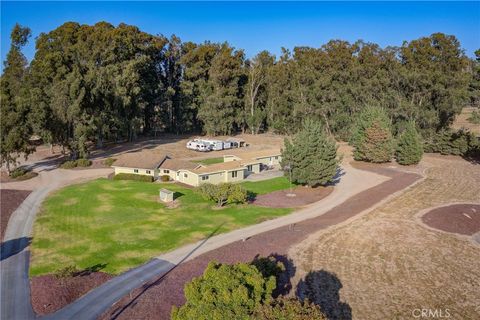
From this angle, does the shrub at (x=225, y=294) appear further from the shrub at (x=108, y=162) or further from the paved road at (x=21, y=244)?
the shrub at (x=108, y=162)

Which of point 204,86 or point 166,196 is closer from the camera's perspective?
point 166,196

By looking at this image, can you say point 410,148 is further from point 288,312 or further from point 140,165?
point 288,312

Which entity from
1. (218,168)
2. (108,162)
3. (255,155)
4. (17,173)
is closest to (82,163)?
(108,162)

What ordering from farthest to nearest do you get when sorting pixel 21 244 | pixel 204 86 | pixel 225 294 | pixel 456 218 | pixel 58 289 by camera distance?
pixel 204 86
pixel 456 218
pixel 21 244
pixel 58 289
pixel 225 294

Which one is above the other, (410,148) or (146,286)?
(410,148)

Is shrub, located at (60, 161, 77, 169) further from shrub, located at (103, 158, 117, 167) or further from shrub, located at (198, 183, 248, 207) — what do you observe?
shrub, located at (198, 183, 248, 207)

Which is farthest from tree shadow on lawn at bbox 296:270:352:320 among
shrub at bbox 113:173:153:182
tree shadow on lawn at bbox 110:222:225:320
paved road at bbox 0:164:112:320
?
shrub at bbox 113:173:153:182
